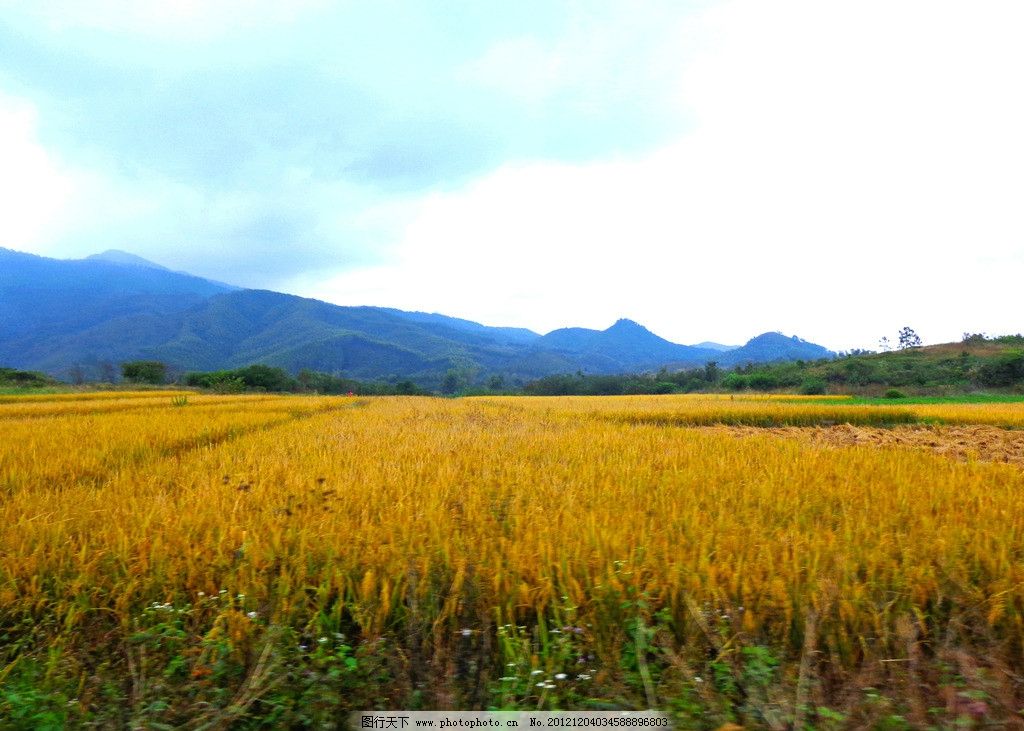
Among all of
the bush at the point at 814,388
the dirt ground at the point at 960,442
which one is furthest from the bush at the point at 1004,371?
the dirt ground at the point at 960,442

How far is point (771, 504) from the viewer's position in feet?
9.99

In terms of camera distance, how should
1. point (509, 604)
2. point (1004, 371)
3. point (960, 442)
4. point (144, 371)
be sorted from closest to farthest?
point (509, 604) < point (960, 442) < point (1004, 371) < point (144, 371)

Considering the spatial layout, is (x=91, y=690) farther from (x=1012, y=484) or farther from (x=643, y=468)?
(x=1012, y=484)

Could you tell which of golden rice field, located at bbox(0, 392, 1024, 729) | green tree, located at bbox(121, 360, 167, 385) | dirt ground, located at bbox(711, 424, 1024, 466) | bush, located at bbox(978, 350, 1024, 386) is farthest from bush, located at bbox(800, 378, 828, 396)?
green tree, located at bbox(121, 360, 167, 385)

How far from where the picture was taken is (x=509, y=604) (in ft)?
6.11

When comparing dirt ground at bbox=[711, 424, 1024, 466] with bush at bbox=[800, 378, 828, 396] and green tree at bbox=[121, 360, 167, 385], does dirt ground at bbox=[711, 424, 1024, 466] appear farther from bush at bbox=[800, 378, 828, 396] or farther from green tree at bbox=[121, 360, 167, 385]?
green tree at bbox=[121, 360, 167, 385]

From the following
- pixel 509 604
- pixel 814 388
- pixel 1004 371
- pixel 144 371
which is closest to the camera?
pixel 509 604

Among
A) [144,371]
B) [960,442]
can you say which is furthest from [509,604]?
[144,371]

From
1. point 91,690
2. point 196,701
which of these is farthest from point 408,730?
point 91,690

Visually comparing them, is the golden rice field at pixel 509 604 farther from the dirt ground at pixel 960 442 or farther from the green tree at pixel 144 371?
the green tree at pixel 144 371

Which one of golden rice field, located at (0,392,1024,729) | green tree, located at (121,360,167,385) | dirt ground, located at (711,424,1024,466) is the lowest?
dirt ground, located at (711,424,1024,466)

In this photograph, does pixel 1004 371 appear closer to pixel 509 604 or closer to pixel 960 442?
pixel 960 442

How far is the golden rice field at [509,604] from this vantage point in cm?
146

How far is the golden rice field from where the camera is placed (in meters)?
1.46
